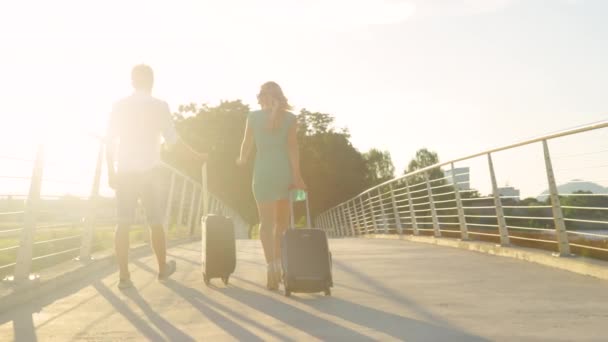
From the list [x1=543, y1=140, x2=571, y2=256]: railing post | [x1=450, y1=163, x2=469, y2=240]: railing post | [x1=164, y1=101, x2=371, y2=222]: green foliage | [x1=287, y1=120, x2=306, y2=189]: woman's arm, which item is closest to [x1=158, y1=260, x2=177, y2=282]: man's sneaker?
[x1=287, y1=120, x2=306, y2=189]: woman's arm

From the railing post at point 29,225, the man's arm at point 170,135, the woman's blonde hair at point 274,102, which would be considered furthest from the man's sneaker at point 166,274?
the woman's blonde hair at point 274,102

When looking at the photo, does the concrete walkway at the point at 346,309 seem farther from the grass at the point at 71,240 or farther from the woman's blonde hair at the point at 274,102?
the woman's blonde hair at the point at 274,102

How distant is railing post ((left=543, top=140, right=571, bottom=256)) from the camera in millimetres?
6366

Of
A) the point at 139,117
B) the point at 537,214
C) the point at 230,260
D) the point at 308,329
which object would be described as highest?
the point at 139,117

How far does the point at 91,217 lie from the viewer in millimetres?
6812

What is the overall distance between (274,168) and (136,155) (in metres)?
1.17

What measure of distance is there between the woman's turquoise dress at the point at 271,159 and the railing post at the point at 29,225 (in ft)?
5.50

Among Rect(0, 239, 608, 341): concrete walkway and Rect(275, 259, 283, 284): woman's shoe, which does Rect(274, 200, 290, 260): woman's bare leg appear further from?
Rect(0, 239, 608, 341): concrete walkway

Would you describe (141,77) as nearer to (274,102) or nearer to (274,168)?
(274,102)

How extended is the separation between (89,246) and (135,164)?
1601 millimetres

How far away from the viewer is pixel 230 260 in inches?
219

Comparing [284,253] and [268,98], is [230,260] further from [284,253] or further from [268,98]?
[268,98]

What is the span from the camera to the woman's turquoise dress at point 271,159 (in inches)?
208

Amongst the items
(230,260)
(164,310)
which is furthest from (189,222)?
(164,310)
